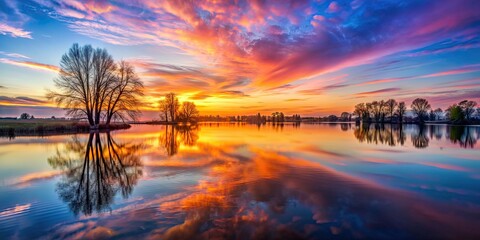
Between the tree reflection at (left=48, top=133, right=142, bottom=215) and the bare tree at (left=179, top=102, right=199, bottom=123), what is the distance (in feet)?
290

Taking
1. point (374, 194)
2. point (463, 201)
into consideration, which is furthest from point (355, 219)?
point (463, 201)

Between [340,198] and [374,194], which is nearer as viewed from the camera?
[340,198]

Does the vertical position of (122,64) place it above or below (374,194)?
above

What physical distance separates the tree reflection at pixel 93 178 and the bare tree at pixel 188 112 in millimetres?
88432

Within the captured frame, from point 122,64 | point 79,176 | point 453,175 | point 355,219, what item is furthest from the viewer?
point 122,64

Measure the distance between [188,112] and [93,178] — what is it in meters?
102

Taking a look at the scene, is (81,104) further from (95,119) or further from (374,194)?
(374,194)

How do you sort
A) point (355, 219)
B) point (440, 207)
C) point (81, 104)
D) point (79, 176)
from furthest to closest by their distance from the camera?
point (81, 104)
point (79, 176)
point (440, 207)
point (355, 219)

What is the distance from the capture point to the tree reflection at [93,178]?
6500mm

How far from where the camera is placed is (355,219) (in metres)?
5.34

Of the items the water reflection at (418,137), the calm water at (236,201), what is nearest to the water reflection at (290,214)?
the calm water at (236,201)

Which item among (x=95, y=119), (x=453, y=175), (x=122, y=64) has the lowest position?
(x=453, y=175)

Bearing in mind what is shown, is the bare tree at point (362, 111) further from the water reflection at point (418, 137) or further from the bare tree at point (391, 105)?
the water reflection at point (418, 137)

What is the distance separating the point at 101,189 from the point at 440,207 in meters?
9.66
